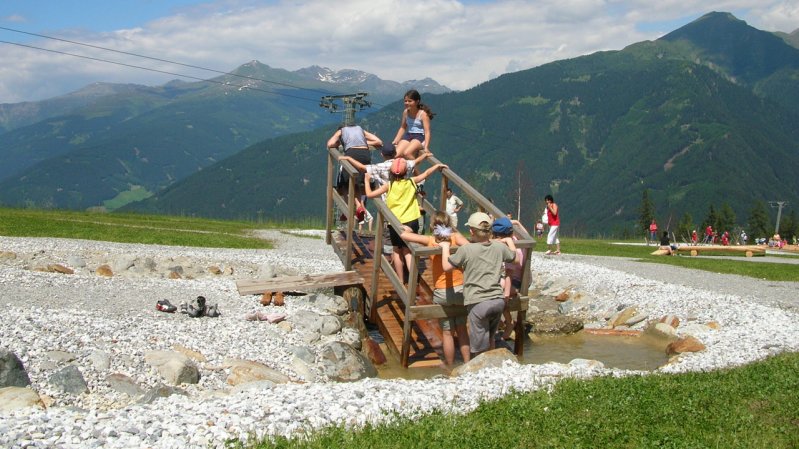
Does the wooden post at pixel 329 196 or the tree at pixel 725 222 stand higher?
the wooden post at pixel 329 196

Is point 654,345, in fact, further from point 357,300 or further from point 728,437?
point 728,437

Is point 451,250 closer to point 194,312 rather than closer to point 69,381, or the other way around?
point 194,312

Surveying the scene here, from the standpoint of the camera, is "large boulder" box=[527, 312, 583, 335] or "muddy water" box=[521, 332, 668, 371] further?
"large boulder" box=[527, 312, 583, 335]

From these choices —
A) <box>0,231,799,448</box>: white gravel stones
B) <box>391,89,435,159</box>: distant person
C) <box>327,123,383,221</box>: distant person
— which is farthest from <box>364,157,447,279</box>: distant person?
<box>0,231,799,448</box>: white gravel stones

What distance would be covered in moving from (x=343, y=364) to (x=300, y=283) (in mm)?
3618

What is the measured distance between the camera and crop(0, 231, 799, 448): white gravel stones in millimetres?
6602

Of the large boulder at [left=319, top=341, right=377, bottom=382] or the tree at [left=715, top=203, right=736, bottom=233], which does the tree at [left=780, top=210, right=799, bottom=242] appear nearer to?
the tree at [left=715, top=203, right=736, bottom=233]

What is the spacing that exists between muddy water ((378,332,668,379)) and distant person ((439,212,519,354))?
151cm

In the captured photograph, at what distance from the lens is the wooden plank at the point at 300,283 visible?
46.9 ft

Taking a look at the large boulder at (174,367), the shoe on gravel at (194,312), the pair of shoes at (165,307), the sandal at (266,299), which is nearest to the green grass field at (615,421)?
the large boulder at (174,367)

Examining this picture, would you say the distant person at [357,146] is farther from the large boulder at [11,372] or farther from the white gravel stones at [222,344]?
the large boulder at [11,372]

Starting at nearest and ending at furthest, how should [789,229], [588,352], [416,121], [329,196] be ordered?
[416,121]
[588,352]
[329,196]
[789,229]

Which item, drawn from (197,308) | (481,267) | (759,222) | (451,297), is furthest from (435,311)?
(759,222)

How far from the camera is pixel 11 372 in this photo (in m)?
8.38
